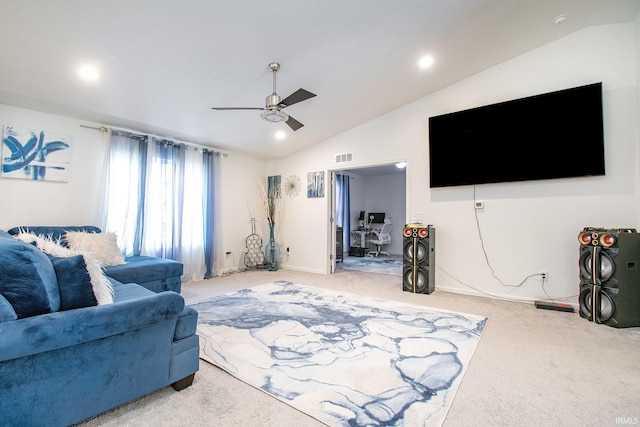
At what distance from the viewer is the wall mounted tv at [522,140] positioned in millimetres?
3189

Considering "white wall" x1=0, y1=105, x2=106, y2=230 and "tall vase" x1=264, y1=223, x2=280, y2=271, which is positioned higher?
"white wall" x1=0, y1=105, x2=106, y2=230

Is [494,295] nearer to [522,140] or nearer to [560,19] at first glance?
[522,140]

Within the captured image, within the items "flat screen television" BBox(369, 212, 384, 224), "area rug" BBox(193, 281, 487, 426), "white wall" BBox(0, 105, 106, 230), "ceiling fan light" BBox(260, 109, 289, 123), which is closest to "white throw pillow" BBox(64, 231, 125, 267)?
"white wall" BBox(0, 105, 106, 230)

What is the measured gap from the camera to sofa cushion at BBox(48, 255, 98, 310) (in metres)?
1.45

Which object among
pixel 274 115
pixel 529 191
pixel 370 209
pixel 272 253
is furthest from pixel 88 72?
pixel 370 209

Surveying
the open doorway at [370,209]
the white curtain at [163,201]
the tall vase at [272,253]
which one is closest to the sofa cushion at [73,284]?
the white curtain at [163,201]

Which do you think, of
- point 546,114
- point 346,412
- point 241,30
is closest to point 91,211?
point 241,30

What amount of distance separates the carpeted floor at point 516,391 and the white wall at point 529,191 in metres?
0.92

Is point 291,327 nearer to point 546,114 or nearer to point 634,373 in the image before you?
point 634,373

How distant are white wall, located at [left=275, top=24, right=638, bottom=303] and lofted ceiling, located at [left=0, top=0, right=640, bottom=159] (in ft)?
0.87

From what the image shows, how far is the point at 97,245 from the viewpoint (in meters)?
3.35

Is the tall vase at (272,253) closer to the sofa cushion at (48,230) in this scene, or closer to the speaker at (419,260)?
the speaker at (419,260)

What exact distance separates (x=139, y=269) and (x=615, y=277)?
16.6ft

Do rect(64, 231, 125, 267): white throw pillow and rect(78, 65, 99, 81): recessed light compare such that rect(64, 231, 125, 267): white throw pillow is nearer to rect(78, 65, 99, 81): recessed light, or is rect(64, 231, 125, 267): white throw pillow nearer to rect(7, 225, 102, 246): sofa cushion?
rect(7, 225, 102, 246): sofa cushion
